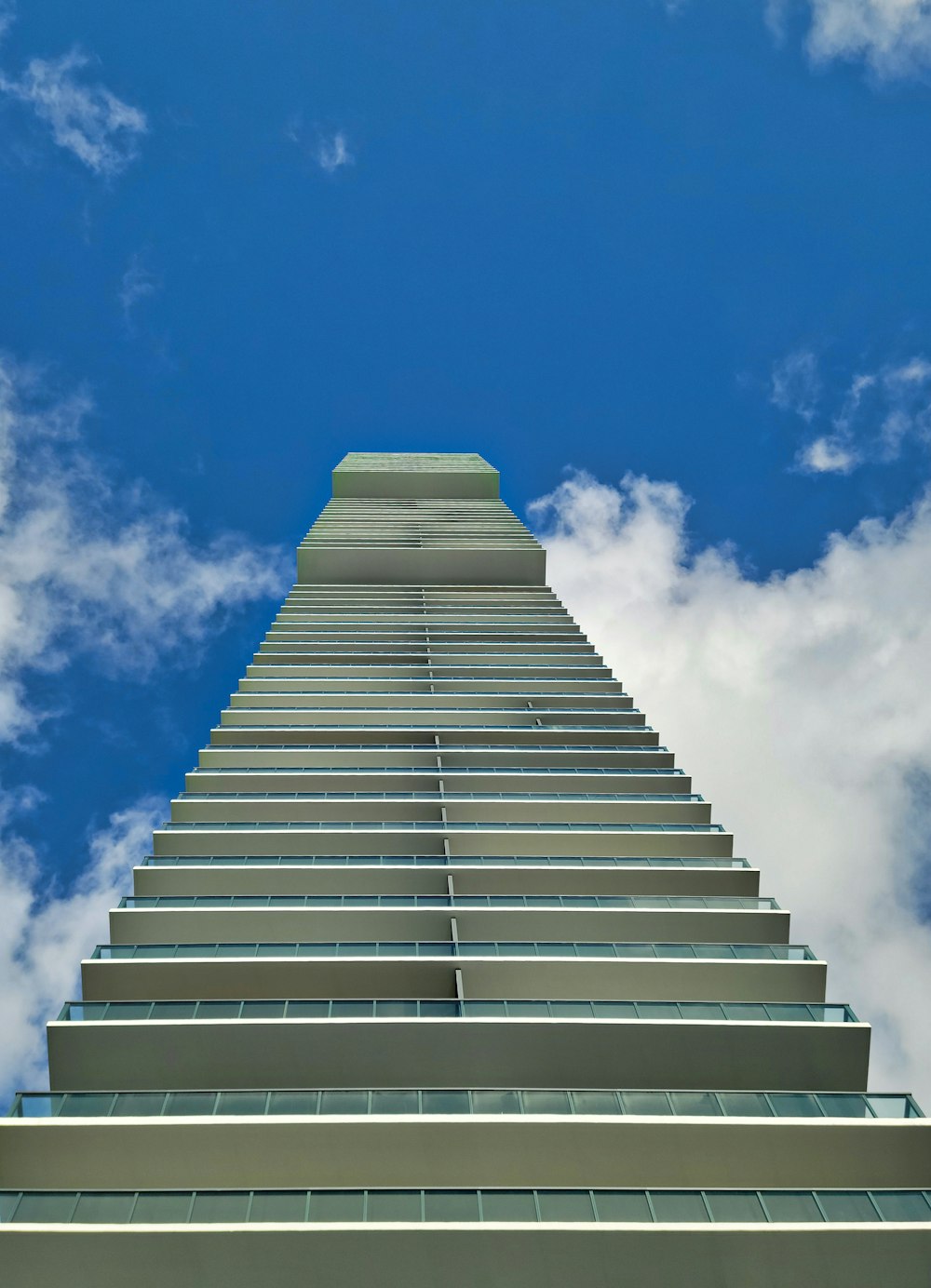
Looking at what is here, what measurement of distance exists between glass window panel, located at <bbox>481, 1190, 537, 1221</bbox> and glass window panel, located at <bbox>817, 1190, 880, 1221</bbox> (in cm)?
410

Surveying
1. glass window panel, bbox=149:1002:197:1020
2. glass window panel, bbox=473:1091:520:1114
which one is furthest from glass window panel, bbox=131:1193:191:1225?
glass window panel, bbox=149:1002:197:1020

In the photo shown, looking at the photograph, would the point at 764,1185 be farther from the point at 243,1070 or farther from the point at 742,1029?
the point at 243,1070

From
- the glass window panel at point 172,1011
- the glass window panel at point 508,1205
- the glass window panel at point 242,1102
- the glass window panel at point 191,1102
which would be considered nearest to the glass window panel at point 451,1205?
the glass window panel at point 508,1205

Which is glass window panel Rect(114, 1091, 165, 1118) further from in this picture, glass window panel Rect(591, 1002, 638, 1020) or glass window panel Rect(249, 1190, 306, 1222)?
glass window panel Rect(591, 1002, 638, 1020)

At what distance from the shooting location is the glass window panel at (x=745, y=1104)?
15000mm

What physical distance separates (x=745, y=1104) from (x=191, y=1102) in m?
8.91

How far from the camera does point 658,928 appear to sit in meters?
21.0

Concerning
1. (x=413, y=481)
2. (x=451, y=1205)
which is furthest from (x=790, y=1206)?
(x=413, y=481)

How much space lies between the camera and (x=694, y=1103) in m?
15.1

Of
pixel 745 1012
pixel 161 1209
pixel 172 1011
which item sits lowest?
pixel 161 1209

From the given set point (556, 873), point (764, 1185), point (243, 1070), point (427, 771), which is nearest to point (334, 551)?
point (427, 771)

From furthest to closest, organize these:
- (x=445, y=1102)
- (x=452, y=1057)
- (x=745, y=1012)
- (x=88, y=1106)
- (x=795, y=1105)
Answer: (x=745, y=1012)
(x=452, y=1057)
(x=795, y=1105)
(x=445, y=1102)
(x=88, y=1106)

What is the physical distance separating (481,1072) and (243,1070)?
423 cm

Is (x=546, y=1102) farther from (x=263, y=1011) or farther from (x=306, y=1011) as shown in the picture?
(x=263, y=1011)
